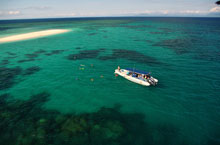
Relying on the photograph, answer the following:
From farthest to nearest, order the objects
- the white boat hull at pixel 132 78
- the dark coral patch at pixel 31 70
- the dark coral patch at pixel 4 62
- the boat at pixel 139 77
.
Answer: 1. the dark coral patch at pixel 4 62
2. the dark coral patch at pixel 31 70
3. the white boat hull at pixel 132 78
4. the boat at pixel 139 77

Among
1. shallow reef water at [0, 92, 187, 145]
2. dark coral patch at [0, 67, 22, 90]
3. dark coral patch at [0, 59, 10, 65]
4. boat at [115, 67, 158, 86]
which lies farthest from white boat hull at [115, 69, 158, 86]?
dark coral patch at [0, 59, 10, 65]

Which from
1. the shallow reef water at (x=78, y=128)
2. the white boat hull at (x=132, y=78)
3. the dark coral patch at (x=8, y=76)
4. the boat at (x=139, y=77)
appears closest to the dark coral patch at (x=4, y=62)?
the dark coral patch at (x=8, y=76)

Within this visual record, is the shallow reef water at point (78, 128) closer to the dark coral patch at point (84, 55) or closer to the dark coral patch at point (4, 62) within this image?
the dark coral patch at point (84, 55)

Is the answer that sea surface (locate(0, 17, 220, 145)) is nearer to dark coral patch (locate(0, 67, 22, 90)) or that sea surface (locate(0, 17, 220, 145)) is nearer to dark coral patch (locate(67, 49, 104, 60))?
dark coral patch (locate(0, 67, 22, 90))

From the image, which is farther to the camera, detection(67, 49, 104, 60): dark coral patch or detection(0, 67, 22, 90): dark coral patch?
detection(67, 49, 104, 60): dark coral patch

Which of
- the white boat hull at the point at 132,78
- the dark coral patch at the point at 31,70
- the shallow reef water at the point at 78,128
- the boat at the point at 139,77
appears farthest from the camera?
the dark coral patch at the point at 31,70
